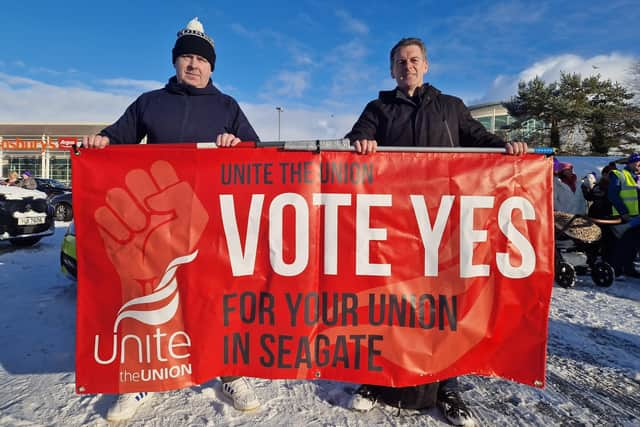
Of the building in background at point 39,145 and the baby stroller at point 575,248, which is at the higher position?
the building in background at point 39,145

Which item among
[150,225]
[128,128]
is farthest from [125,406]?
[128,128]

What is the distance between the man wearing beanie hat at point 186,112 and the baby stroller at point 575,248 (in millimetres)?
4548

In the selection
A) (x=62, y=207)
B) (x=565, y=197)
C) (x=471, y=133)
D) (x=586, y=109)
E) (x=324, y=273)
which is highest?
(x=586, y=109)

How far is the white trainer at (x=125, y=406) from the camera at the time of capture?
204 cm

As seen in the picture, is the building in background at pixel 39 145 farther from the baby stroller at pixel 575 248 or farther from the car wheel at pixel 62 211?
the baby stroller at pixel 575 248

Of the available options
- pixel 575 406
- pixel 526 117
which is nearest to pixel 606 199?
pixel 575 406

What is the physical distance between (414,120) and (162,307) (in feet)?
6.07

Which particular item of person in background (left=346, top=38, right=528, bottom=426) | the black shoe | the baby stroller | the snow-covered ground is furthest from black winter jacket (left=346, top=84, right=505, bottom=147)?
the baby stroller

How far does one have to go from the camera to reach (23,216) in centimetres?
666

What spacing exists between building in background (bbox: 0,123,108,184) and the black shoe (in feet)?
129

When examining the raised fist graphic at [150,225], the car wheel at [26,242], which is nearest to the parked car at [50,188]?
the car wheel at [26,242]

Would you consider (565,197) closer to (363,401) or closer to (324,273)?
(363,401)

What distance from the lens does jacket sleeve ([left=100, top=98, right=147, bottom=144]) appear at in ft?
7.33

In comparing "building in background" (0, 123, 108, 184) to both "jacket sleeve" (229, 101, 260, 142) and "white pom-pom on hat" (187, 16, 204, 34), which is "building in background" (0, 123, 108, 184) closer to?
"white pom-pom on hat" (187, 16, 204, 34)
